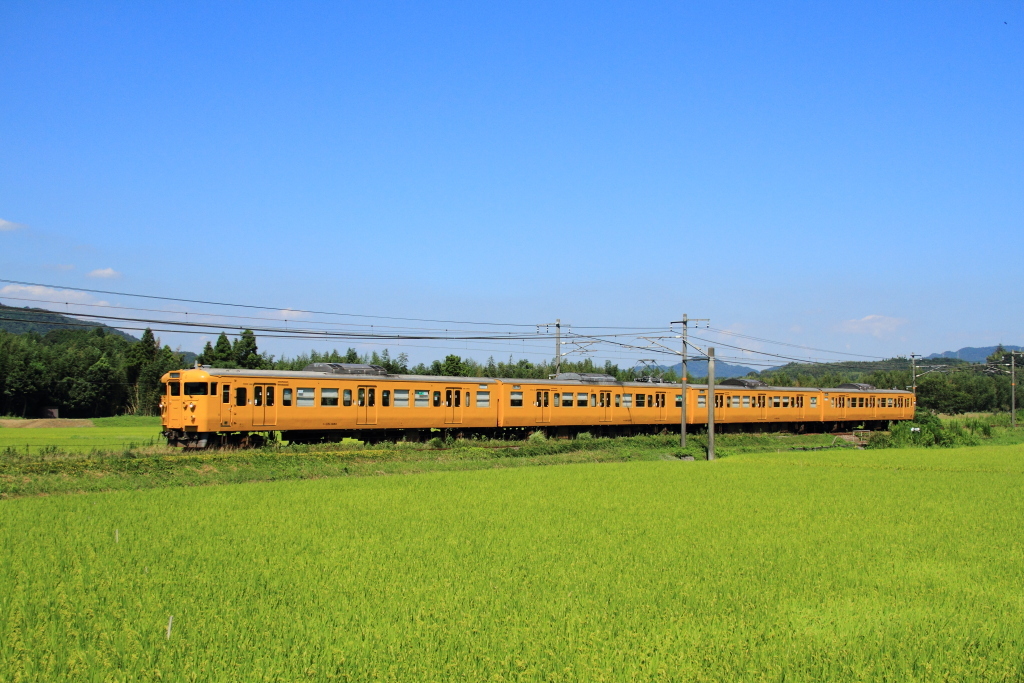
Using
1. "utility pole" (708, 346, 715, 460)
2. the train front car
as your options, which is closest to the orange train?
the train front car

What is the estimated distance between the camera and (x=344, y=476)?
22953 millimetres

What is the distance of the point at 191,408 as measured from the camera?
25.3m

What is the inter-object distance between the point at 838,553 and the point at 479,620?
264 inches

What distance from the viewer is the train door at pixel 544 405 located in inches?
1385

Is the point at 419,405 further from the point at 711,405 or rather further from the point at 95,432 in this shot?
the point at 95,432

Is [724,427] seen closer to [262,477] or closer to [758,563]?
[262,477]

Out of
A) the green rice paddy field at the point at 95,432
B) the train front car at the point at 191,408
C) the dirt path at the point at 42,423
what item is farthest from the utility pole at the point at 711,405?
the dirt path at the point at 42,423

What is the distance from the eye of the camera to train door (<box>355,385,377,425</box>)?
28.6m

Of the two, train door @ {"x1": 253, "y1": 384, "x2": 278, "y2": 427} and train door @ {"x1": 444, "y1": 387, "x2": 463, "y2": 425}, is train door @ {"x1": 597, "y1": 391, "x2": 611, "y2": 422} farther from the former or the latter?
train door @ {"x1": 253, "y1": 384, "x2": 278, "y2": 427}

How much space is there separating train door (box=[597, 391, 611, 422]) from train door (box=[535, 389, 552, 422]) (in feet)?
10.7

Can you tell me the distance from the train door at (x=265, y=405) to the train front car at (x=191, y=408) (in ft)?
4.00

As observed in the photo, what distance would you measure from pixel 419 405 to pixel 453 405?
5.54 ft

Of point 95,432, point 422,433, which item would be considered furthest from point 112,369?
point 422,433

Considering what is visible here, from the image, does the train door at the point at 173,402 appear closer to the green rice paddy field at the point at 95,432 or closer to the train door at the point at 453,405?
the green rice paddy field at the point at 95,432
